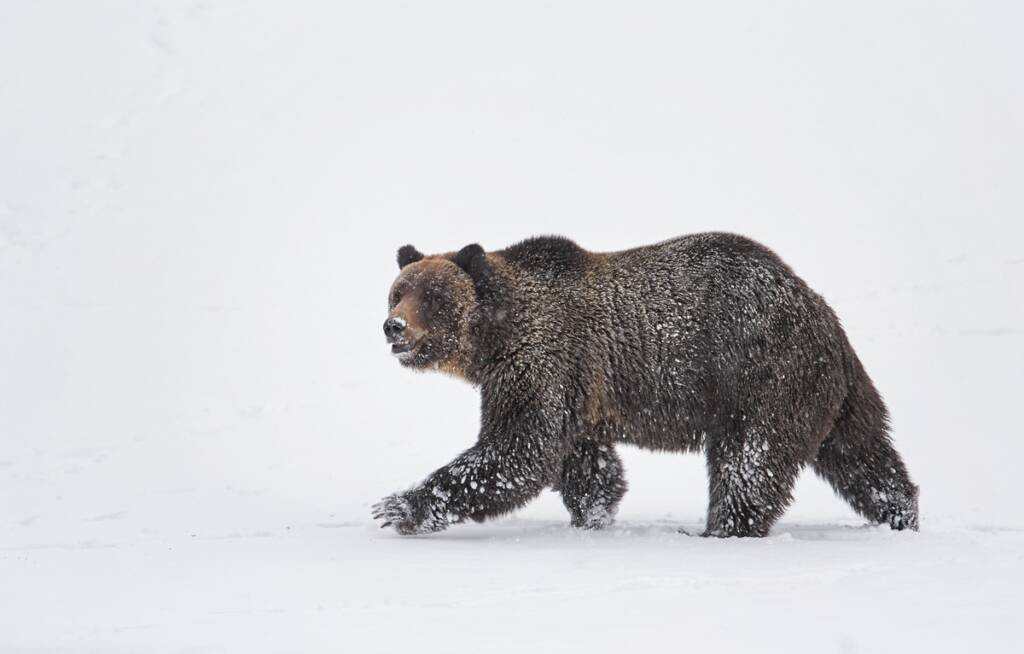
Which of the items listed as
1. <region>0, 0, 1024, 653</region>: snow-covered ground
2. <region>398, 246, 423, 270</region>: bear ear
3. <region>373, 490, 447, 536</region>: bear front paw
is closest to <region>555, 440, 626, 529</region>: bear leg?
<region>0, 0, 1024, 653</region>: snow-covered ground

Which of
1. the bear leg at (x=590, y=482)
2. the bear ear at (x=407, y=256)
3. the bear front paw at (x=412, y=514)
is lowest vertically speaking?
the bear front paw at (x=412, y=514)

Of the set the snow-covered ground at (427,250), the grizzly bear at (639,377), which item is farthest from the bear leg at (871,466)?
the snow-covered ground at (427,250)

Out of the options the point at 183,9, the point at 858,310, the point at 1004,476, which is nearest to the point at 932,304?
the point at 858,310

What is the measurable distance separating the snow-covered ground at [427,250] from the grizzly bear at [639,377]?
52 centimetres

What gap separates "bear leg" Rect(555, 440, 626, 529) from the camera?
31.4 ft

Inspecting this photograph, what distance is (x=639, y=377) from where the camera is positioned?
→ 909 cm

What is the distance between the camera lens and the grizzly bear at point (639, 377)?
862 centimetres

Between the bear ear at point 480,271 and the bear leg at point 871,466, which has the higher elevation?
the bear ear at point 480,271

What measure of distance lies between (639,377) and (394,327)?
6.26 ft

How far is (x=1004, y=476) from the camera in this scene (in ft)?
43.8

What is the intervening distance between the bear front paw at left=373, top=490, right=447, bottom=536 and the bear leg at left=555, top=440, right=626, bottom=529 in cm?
144

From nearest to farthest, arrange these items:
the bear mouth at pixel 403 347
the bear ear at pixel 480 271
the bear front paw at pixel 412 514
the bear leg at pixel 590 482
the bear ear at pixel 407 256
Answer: the bear front paw at pixel 412 514 → the bear mouth at pixel 403 347 → the bear ear at pixel 480 271 → the bear leg at pixel 590 482 → the bear ear at pixel 407 256

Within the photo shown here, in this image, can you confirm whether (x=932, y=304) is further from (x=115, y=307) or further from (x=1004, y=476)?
(x=115, y=307)

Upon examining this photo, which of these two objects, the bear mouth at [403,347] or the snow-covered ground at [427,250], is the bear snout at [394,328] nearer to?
the bear mouth at [403,347]
